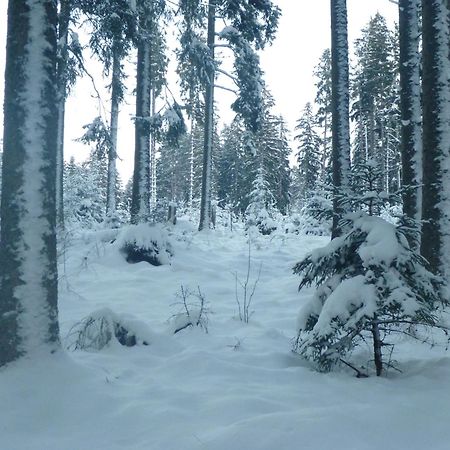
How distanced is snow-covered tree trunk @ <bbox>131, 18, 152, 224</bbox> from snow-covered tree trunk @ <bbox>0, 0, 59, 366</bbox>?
8171mm

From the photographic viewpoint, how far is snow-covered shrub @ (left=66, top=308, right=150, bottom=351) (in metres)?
4.54

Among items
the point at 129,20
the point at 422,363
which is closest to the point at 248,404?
the point at 422,363

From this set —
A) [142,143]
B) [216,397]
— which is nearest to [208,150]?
[142,143]

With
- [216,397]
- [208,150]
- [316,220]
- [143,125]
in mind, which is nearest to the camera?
[216,397]

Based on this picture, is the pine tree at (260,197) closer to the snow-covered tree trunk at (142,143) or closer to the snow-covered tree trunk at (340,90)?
the snow-covered tree trunk at (142,143)

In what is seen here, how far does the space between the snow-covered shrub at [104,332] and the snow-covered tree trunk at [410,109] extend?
16.0 ft

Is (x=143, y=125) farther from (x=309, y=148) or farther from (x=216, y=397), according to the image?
(x=309, y=148)

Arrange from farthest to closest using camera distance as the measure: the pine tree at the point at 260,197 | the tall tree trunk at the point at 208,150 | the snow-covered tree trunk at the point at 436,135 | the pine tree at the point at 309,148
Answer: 1. the pine tree at the point at 309,148
2. the pine tree at the point at 260,197
3. the tall tree trunk at the point at 208,150
4. the snow-covered tree trunk at the point at 436,135

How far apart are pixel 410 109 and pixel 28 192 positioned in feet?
21.0

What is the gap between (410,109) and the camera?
7.46m

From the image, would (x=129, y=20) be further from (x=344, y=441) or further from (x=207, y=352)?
(x=344, y=441)

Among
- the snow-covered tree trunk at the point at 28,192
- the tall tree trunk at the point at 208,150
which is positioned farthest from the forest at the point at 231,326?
the tall tree trunk at the point at 208,150

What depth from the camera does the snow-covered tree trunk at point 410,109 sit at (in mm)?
7277

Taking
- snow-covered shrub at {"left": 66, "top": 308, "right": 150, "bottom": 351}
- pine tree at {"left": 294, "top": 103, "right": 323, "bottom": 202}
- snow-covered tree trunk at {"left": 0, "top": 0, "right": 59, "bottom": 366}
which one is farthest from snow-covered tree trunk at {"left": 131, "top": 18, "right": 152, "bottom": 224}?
pine tree at {"left": 294, "top": 103, "right": 323, "bottom": 202}
